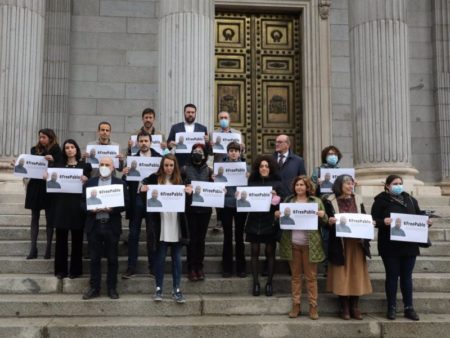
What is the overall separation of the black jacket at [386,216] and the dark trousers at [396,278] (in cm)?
10

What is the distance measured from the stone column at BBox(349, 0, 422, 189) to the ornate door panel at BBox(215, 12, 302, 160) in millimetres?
3598

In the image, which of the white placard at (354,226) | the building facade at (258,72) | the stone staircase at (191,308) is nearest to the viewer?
the stone staircase at (191,308)

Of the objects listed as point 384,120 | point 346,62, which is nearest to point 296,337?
point 384,120

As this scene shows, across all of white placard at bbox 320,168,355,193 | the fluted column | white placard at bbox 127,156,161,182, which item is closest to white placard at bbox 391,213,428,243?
white placard at bbox 320,168,355,193

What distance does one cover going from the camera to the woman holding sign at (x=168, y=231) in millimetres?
7312

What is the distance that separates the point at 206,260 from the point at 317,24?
30.6ft

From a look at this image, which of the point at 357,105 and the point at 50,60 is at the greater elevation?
the point at 50,60

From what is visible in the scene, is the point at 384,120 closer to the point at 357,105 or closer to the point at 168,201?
the point at 357,105

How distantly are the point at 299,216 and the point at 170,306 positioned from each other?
213cm

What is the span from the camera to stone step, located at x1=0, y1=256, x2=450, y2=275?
8.10m

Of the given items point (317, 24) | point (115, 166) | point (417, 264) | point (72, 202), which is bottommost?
point (417, 264)

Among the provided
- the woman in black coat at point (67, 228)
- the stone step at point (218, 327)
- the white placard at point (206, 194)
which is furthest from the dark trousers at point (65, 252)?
the white placard at point (206, 194)

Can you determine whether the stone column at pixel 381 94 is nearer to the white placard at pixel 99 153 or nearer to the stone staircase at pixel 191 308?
the stone staircase at pixel 191 308

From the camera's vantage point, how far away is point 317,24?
15.3 meters
